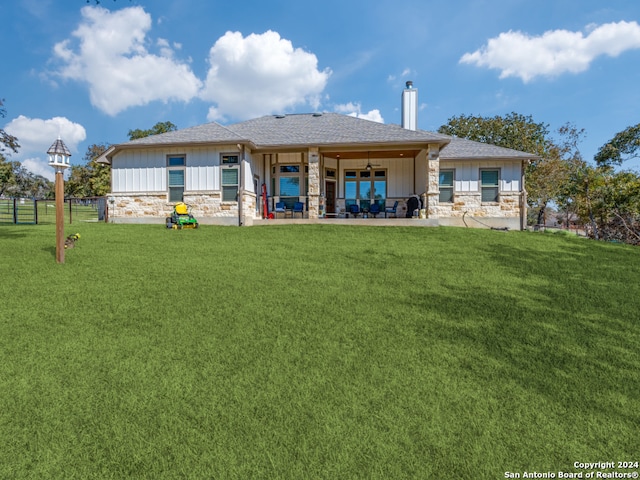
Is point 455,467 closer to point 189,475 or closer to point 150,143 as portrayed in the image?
point 189,475

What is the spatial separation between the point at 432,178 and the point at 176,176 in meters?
10.8

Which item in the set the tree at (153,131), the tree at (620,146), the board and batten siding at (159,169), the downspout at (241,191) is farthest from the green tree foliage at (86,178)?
the tree at (620,146)

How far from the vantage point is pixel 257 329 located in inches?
159

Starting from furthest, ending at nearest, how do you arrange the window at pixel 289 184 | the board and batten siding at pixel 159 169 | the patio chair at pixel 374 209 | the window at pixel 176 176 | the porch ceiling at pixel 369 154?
the window at pixel 289 184
the patio chair at pixel 374 209
the porch ceiling at pixel 369 154
the window at pixel 176 176
the board and batten siding at pixel 159 169

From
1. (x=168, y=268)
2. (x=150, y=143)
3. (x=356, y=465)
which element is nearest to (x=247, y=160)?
(x=150, y=143)

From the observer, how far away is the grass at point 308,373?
7.82 ft

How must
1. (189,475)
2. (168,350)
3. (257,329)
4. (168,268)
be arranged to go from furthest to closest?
(168,268) → (257,329) → (168,350) → (189,475)

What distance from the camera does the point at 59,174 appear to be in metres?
6.89

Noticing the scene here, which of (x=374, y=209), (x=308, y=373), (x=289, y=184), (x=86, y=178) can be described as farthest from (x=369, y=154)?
(x=86, y=178)

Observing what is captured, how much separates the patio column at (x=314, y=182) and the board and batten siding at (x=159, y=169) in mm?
2809

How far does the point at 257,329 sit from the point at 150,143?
13287 millimetres

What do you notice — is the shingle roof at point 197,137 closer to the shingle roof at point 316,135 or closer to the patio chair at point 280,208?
the shingle roof at point 316,135

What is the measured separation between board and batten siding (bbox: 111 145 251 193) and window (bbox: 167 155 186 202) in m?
0.18

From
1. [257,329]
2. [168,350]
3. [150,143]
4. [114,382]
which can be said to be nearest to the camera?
[114,382]
